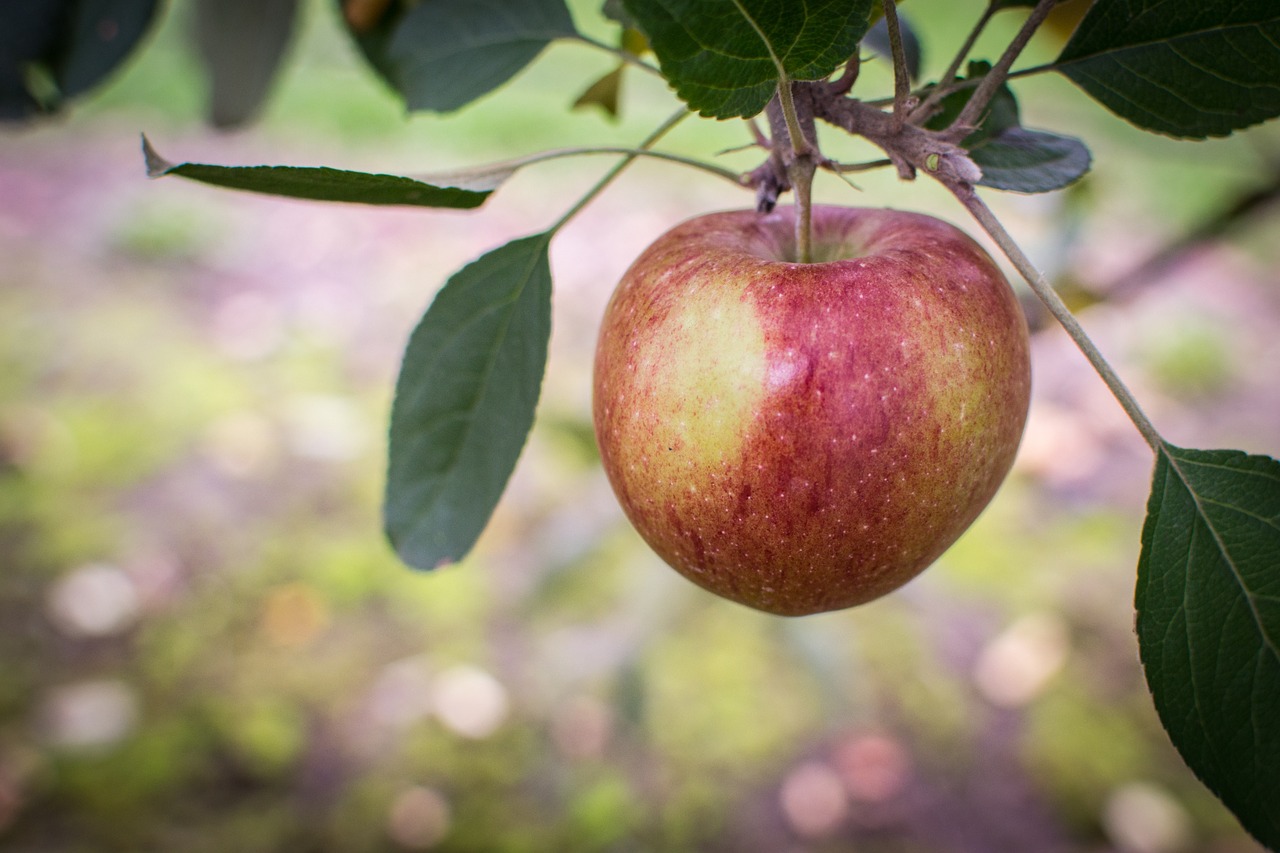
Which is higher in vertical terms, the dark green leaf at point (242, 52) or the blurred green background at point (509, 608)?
the dark green leaf at point (242, 52)

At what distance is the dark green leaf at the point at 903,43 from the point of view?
657mm

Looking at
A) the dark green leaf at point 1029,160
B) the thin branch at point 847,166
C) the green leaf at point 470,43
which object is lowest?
the green leaf at point 470,43

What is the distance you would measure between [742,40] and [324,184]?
20 centimetres

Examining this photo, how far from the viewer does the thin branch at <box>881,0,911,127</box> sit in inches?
17.5

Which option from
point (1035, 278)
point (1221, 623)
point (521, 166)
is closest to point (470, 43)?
point (521, 166)

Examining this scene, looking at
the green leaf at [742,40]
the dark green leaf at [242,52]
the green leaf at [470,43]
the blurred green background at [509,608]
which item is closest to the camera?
the green leaf at [742,40]

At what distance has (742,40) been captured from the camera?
1.41 feet

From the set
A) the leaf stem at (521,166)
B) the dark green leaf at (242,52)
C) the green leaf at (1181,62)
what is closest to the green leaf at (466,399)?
the leaf stem at (521,166)

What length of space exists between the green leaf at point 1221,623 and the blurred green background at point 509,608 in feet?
2.33

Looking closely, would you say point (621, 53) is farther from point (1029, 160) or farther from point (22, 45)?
point (22, 45)

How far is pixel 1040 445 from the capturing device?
218cm

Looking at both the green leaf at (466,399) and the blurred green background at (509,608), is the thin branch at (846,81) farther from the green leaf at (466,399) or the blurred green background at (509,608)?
the blurred green background at (509,608)

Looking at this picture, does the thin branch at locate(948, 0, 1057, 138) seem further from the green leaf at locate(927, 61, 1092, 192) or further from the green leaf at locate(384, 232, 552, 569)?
the green leaf at locate(384, 232, 552, 569)

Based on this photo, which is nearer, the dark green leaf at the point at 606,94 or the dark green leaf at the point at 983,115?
the dark green leaf at the point at 983,115
